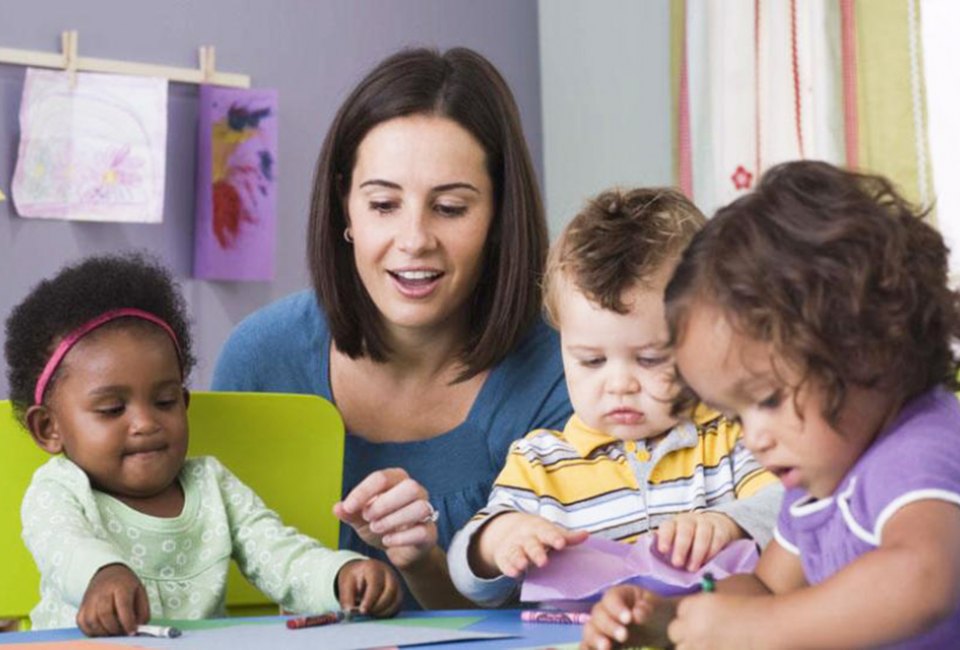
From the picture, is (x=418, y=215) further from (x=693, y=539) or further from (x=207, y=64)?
(x=207, y=64)

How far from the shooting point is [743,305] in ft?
2.95

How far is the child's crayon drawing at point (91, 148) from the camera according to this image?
3.19 m

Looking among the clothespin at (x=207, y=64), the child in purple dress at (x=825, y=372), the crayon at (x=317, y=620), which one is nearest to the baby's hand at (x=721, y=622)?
the child in purple dress at (x=825, y=372)

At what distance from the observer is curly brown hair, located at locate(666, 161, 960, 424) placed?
877 millimetres

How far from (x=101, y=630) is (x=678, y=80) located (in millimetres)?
2261

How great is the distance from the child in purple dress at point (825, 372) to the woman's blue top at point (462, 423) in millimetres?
815

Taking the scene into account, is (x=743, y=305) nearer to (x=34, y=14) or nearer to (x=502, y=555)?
(x=502, y=555)

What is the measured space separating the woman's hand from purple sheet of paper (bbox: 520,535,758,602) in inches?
8.4

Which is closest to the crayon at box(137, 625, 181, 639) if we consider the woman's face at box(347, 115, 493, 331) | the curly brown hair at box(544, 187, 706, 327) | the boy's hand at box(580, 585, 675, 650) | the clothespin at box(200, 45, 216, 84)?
the boy's hand at box(580, 585, 675, 650)

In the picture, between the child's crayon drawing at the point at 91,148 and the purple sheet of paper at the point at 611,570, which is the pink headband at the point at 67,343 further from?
the child's crayon drawing at the point at 91,148

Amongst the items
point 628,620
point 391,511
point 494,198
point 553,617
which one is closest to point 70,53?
point 494,198

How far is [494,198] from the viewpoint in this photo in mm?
1798

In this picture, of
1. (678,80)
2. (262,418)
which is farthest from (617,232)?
(678,80)

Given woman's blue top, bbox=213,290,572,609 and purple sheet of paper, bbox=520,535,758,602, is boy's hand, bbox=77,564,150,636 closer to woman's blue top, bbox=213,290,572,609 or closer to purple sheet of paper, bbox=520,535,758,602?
purple sheet of paper, bbox=520,535,758,602
